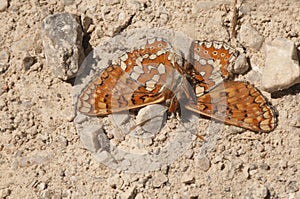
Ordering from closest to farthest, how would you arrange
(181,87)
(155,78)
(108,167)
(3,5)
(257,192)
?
1. (257,192)
2. (108,167)
3. (181,87)
4. (155,78)
5. (3,5)

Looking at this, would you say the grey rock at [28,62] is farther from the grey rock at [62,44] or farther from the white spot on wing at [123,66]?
the white spot on wing at [123,66]

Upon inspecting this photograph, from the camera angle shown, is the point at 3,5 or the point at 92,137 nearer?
the point at 92,137

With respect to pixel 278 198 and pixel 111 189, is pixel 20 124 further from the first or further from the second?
pixel 278 198

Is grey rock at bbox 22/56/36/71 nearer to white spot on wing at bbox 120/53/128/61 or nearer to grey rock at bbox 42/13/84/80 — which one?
grey rock at bbox 42/13/84/80

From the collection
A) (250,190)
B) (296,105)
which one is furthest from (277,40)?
(250,190)

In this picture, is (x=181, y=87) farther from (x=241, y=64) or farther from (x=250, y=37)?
(x=250, y=37)

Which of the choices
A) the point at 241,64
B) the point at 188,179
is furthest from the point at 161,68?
the point at 188,179

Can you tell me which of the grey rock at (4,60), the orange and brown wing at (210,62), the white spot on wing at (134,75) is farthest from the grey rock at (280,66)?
the grey rock at (4,60)
